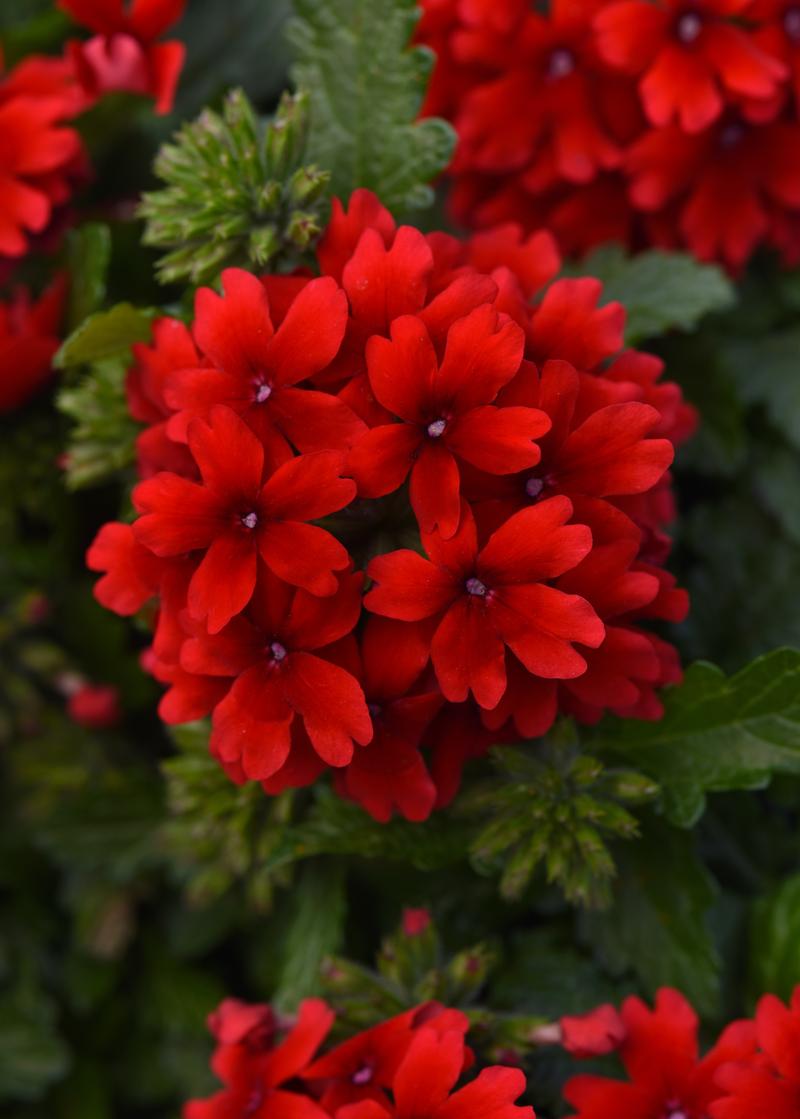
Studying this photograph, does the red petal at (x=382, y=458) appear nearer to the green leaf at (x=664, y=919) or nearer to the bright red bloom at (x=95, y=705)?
the green leaf at (x=664, y=919)

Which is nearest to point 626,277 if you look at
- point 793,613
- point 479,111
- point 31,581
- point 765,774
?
point 479,111

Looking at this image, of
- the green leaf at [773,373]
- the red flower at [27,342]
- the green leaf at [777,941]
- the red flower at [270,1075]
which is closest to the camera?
the red flower at [270,1075]

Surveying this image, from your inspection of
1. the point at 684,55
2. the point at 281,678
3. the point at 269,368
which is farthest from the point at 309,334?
the point at 684,55

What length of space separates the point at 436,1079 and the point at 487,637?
1.15 feet

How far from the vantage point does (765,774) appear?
1.06 meters

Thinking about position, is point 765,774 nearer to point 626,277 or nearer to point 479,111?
point 626,277

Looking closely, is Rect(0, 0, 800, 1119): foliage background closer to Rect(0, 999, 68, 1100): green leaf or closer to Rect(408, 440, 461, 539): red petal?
Rect(0, 999, 68, 1100): green leaf

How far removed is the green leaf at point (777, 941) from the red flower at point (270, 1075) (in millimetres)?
493

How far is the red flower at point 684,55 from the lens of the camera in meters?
1.25

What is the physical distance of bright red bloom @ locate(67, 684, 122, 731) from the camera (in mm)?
1547

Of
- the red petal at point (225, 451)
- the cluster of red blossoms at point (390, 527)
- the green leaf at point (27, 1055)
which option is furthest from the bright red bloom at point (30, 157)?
the green leaf at point (27, 1055)

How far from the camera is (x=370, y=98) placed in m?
1.20

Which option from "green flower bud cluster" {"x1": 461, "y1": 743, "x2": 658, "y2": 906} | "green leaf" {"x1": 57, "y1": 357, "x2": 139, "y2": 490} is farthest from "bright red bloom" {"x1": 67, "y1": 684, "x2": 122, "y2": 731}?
"green flower bud cluster" {"x1": 461, "y1": 743, "x2": 658, "y2": 906}

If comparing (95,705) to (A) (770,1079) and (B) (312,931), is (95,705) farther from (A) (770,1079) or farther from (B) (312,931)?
(A) (770,1079)
